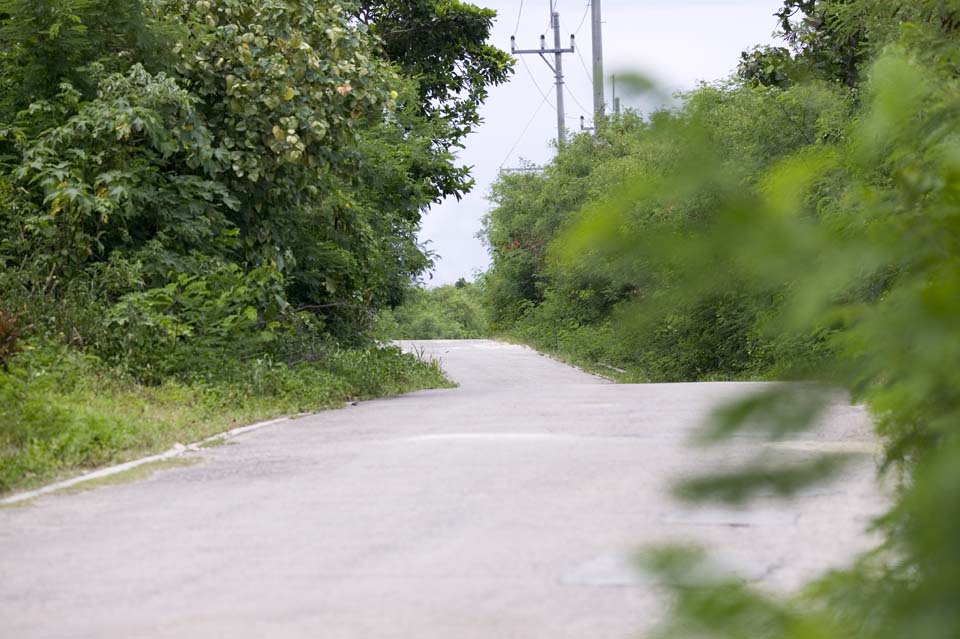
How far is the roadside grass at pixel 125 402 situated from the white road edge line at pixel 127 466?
0.36ft

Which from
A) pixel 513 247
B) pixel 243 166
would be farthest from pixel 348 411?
pixel 513 247

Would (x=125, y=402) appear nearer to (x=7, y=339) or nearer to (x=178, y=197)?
(x=7, y=339)

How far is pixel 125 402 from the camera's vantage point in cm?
1303

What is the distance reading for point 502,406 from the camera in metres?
16.0

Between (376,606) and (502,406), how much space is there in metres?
10.6

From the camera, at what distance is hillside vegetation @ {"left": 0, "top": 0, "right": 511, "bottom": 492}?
14680mm

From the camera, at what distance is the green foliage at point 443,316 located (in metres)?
76.3

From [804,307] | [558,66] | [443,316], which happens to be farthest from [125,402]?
[443,316]

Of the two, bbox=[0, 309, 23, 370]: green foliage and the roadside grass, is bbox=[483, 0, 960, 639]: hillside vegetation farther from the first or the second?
bbox=[0, 309, 23, 370]: green foliage

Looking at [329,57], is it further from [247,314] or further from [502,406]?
[502,406]

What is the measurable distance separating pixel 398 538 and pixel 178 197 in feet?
35.9

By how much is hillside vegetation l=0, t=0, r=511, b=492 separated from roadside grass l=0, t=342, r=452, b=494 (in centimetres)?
5

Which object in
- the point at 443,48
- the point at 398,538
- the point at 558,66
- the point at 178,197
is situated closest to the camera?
the point at 398,538

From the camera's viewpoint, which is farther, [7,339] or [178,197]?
[178,197]
